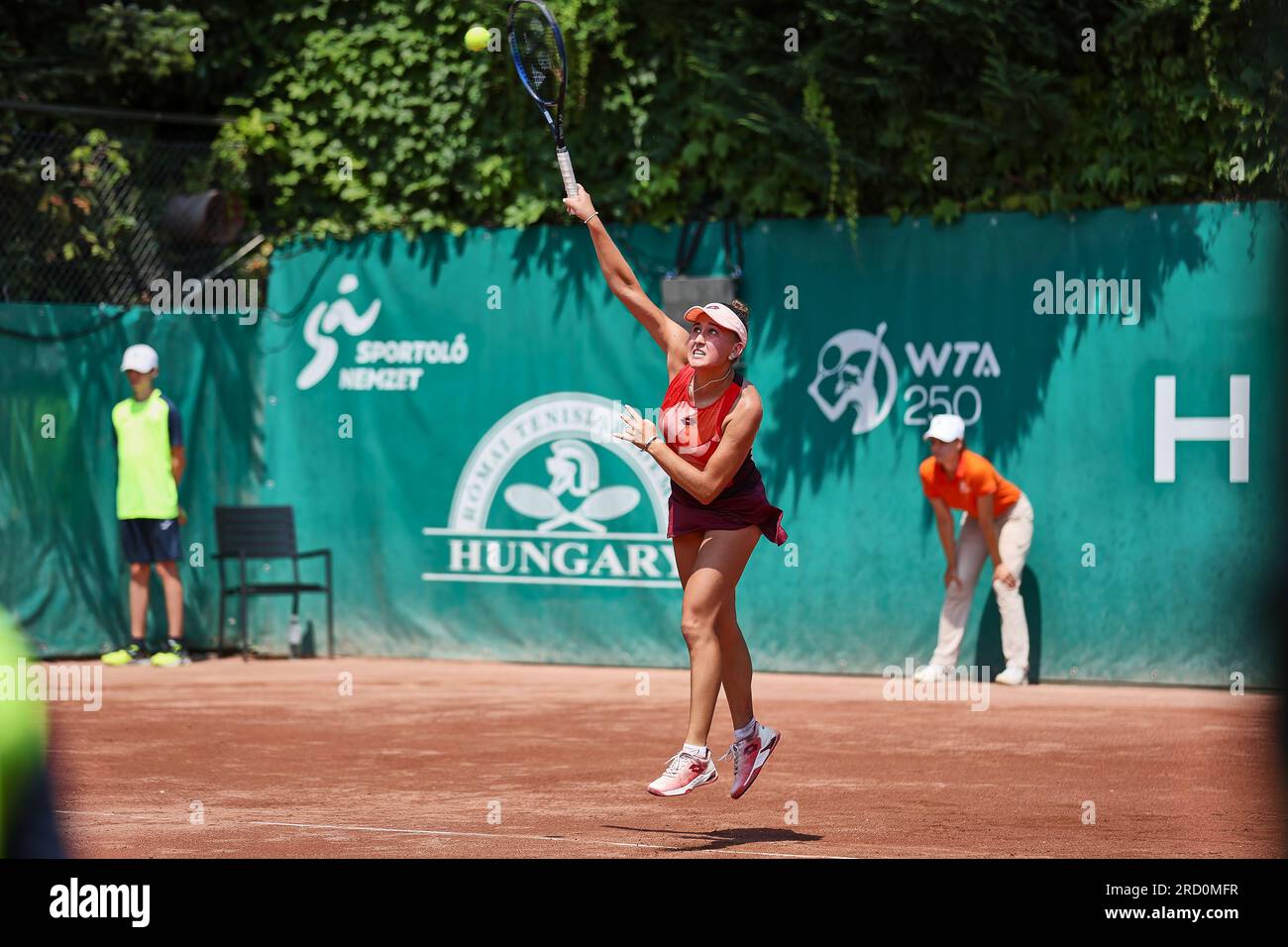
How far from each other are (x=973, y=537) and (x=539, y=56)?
183 inches

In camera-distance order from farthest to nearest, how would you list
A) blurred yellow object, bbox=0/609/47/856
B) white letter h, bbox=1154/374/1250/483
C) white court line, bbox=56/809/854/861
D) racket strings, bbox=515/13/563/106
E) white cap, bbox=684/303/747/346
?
1. white letter h, bbox=1154/374/1250/483
2. racket strings, bbox=515/13/563/106
3. white cap, bbox=684/303/747/346
4. white court line, bbox=56/809/854/861
5. blurred yellow object, bbox=0/609/47/856

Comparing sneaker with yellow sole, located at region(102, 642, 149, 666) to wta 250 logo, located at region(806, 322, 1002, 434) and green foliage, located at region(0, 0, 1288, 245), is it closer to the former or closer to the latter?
green foliage, located at region(0, 0, 1288, 245)

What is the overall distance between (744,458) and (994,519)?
5197mm

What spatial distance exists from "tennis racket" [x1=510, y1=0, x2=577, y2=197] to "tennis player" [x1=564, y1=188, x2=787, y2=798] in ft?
2.37

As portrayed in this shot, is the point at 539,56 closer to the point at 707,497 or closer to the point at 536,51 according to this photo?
the point at 536,51

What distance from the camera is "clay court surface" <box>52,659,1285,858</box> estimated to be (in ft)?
21.9

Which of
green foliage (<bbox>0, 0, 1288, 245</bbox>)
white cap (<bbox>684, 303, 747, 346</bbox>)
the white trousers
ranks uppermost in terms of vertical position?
green foliage (<bbox>0, 0, 1288, 245</bbox>)

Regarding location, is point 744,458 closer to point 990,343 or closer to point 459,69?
point 990,343

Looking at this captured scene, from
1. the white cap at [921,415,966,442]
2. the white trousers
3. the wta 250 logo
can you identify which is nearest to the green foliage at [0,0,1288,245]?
the wta 250 logo

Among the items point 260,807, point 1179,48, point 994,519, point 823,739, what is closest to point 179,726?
point 260,807

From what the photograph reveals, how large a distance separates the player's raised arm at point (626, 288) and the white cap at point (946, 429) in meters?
4.53

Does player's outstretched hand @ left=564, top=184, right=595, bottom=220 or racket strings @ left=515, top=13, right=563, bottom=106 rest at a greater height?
racket strings @ left=515, top=13, right=563, bottom=106

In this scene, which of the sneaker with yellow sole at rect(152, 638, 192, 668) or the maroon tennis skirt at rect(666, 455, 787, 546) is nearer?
the maroon tennis skirt at rect(666, 455, 787, 546)

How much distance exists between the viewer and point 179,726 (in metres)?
10.1
